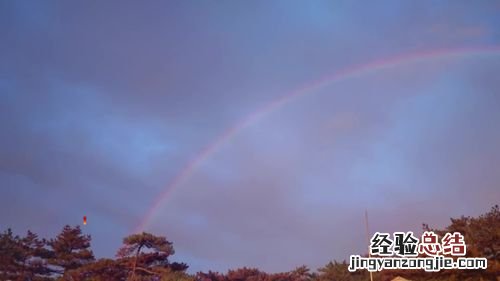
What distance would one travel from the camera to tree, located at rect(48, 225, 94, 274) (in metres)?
57.2

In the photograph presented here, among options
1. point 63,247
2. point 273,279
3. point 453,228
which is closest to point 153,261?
point 273,279

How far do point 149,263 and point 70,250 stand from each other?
52.6ft

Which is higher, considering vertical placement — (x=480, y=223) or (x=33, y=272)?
(x=480, y=223)

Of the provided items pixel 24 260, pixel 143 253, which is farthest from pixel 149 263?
pixel 24 260

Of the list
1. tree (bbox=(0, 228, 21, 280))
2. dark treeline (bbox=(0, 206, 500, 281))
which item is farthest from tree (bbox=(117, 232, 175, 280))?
tree (bbox=(0, 228, 21, 280))

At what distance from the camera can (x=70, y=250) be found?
59.3m

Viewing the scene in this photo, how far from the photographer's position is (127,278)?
4775 cm

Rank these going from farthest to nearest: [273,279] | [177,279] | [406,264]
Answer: [273,279]
[177,279]
[406,264]

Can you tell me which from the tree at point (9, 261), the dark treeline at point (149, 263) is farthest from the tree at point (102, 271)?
the tree at point (9, 261)

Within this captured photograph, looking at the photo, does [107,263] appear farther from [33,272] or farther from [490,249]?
[490,249]

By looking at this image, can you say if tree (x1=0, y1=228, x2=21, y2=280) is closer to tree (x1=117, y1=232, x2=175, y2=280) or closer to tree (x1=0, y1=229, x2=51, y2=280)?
tree (x1=0, y1=229, x2=51, y2=280)

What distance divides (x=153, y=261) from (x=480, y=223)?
100ft

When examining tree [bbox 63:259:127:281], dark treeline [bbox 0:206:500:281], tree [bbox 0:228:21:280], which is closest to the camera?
dark treeline [bbox 0:206:500:281]

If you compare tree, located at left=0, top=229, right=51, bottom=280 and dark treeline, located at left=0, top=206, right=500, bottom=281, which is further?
tree, located at left=0, top=229, right=51, bottom=280
